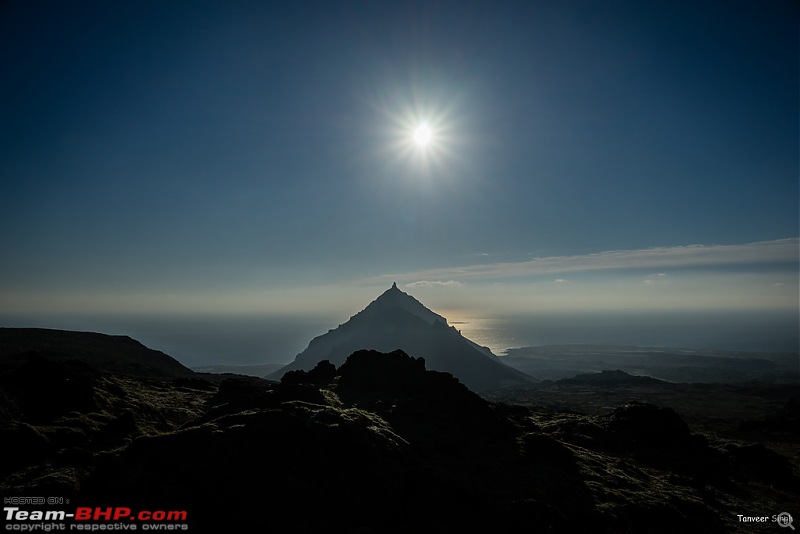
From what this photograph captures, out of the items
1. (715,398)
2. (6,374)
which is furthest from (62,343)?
(715,398)

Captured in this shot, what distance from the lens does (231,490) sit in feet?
52.6

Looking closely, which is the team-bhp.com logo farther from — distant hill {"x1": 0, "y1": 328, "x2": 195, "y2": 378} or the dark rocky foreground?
distant hill {"x1": 0, "y1": 328, "x2": 195, "y2": 378}

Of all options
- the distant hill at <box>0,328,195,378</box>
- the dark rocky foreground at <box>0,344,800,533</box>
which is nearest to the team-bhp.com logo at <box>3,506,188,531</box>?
the dark rocky foreground at <box>0,344,800,533</box>

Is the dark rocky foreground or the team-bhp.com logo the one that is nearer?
the team-bhp.com logo

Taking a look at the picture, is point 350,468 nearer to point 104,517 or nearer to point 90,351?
point 104,517

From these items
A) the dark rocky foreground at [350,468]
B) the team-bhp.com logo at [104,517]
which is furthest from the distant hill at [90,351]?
the team-bhp.com logo at [104,517]

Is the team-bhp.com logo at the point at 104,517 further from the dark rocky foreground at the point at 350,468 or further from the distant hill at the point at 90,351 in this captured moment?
the distant hill at the point at 90,351

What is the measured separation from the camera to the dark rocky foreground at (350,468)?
15.7 meters

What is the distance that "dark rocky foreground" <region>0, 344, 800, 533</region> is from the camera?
619 inches

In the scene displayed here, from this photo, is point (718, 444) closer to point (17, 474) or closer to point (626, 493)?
point (626, 493)

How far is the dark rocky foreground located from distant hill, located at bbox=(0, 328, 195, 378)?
47.9 meters

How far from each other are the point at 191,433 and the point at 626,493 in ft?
88.0

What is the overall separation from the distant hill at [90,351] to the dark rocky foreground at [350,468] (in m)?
47.9

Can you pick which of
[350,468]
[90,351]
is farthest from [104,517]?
[90,351]
